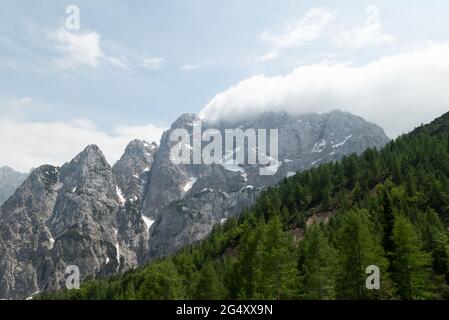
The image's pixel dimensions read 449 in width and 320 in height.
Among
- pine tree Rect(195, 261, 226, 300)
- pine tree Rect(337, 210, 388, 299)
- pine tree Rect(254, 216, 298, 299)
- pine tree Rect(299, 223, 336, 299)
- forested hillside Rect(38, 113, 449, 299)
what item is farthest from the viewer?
pine tree Rect(195, 261, 226, 300)

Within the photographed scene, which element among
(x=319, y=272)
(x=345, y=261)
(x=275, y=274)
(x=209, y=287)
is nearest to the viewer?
(x=345, y=261)

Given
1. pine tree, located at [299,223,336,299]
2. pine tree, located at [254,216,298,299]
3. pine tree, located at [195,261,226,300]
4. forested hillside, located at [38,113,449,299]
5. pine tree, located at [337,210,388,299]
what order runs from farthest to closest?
pine tree, located at [195,261,226,300] < pine tree, located at [299,223,336,299] < pine tree, located at [254,216,298,299] < forested hillside, located at [38,113,449,299] < pine tree, located at [337,210,388,299]

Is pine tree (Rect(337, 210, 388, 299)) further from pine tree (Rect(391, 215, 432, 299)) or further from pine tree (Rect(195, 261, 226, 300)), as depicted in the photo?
pine tree (Rect(195, 261, 226, 300))

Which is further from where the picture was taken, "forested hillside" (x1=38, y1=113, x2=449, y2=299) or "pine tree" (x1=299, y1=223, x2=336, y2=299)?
"pine tree" (x1=299, y1=223, x2=336, y2=299)

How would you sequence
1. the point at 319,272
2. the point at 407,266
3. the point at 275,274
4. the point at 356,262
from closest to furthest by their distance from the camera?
1. the point at 356,262
2. the point at 407,266
3. the point at 275,274
4. the point at 319,272

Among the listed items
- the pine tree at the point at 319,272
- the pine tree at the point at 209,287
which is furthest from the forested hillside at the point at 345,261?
the pine tree at the point at 209,287

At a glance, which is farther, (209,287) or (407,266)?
(209,287)

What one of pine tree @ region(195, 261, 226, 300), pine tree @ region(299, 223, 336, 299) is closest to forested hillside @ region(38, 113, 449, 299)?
pine tree @ region(299, 223, 336, 299)

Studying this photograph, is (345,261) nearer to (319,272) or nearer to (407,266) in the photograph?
(319,272)

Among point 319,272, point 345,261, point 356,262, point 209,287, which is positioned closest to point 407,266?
point 356,262

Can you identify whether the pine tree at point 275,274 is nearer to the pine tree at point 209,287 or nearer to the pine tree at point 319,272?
the pine tree at point 319,272
